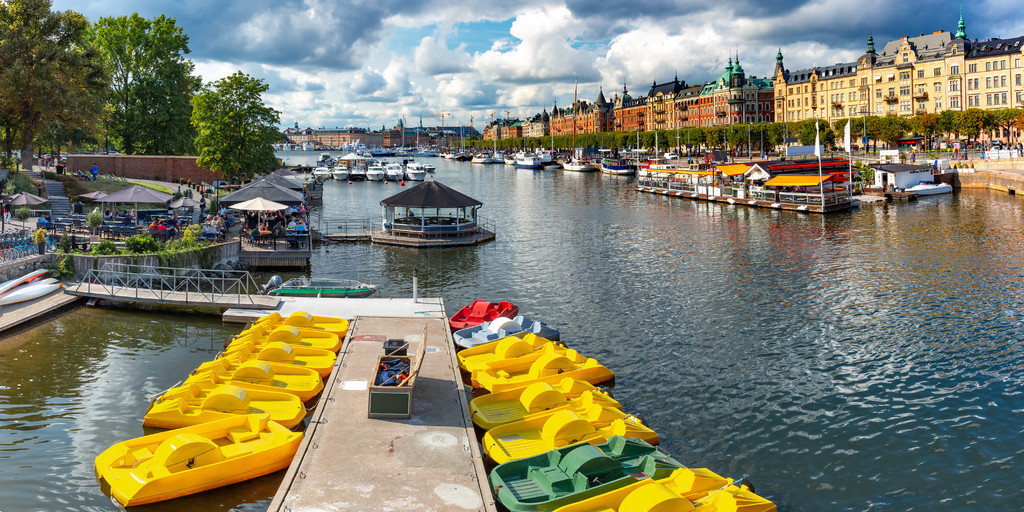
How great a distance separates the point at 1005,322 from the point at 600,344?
1592 cm

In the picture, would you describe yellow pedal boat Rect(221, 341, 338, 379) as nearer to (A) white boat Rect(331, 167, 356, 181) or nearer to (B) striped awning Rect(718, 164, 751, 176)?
(B) striped awning Rect(718, 164, 751, 176)

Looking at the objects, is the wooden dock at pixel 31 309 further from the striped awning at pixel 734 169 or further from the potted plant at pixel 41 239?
the striped awning at pixel 734 169

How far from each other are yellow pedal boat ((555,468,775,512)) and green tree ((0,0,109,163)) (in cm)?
4910

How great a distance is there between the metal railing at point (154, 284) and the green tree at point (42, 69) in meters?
22.7

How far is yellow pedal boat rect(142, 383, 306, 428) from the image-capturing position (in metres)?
17.9

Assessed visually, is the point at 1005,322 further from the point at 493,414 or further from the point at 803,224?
the point at 803,224

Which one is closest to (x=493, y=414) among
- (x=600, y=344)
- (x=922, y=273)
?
(x=600, y=344)

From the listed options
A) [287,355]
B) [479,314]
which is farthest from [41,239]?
[479,314]

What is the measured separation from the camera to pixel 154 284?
3316cm

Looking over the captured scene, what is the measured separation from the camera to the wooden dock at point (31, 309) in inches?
1069

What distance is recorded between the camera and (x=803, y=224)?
61438mm

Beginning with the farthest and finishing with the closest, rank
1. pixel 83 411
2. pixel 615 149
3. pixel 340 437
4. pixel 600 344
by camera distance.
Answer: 1. pixel 615 149
2. pixel 600 344
3. pixel 83 411
4. pixel 340 437

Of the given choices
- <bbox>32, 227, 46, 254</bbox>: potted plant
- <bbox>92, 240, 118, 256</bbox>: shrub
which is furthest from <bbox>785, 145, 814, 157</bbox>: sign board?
<bbox>32, 227, 46, 254</bbox>: potted plant

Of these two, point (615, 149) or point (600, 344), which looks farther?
point (615, 149)
